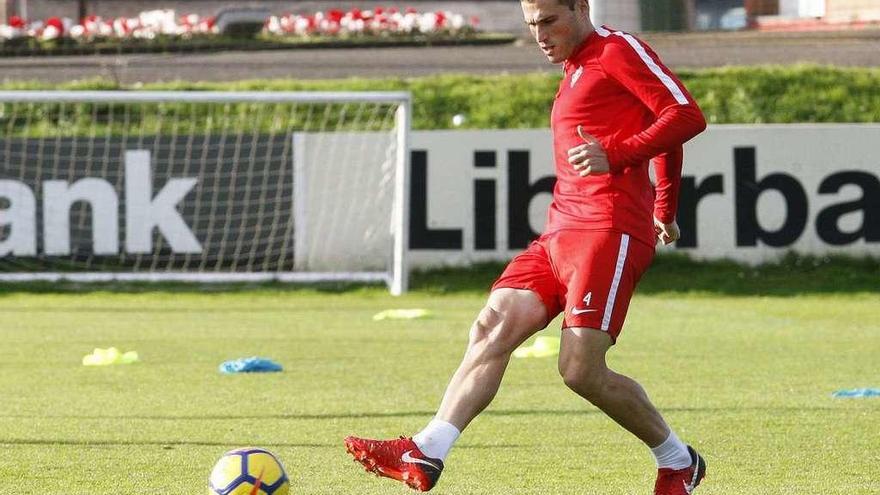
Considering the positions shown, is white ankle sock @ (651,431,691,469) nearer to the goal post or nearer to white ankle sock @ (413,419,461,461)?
white ankle sock @ (413,419,461,461)

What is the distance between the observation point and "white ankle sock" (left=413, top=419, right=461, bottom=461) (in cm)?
580

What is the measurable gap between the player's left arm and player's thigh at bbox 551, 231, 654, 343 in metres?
0.29

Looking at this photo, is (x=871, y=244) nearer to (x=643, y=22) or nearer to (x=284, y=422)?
(x=284, y=422)

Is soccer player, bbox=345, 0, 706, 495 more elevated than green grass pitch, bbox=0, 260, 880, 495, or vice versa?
soccer player, bbox=345, 0, 706, 495

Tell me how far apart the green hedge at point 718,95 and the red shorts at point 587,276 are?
591 inches

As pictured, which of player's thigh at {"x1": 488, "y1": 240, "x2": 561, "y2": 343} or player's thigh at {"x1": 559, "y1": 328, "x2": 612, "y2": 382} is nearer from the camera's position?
player's thigh at {"x1": 559, "y1": 328, "x2": 612, "y2": 382}

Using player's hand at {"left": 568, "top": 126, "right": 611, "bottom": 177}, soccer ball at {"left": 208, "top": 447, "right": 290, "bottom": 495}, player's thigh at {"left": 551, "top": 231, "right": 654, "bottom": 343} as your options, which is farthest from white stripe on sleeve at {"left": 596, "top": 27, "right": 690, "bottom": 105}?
soccer ball at {"left": 208, "top": 447, "right": 290, "bottom": 495}

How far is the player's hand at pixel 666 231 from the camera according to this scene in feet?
21.0

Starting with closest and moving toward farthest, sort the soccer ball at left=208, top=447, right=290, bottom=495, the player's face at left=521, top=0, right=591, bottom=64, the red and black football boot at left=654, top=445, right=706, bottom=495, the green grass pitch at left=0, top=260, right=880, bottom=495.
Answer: the soccer ball at left=208, top=447, right=290, bottom=495
the player's face at left=521, top=0, right=591, bottom=64
the red and black football boot at left=654, top=445, right=706, bottom=495
the green grass pitch at left=0, top=260, right=880, bottom=495

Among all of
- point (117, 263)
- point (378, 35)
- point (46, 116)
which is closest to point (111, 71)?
point (46, 116)

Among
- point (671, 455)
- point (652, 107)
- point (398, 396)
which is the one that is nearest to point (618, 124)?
point (652, 107)

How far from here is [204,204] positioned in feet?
60.5

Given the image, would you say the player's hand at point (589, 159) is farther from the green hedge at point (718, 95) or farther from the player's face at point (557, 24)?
the green hedge at point (718, 95)

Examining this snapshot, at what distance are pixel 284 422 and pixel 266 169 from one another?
34.0 feet
